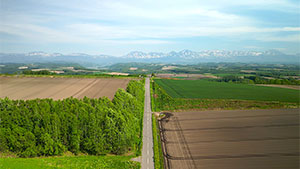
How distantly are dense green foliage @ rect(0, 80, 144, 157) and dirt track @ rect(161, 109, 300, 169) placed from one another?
9866mm

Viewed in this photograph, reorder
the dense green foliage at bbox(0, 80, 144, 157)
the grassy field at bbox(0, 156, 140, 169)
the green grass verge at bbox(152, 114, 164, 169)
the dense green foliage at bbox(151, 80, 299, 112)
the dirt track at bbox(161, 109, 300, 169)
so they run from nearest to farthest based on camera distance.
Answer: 1. the grassy field at bbox(0, 156, 140, 169)
2. the green grass verge at bbox(152, 114, 164, 169)
3. the dirt track at bbox(161, 109, 300, 169)
4. the dense green foliage at bbox(0, 80, 144, 157)
5. the dense green foliage at bbox(151, 80, 299, 112)

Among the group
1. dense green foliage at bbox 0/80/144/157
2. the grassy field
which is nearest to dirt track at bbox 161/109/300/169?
the grassy field

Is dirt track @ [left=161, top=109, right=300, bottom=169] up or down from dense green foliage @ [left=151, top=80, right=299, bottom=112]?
down

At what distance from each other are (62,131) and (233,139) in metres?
33.3

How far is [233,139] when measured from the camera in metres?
35.4

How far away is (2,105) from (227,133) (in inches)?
1830

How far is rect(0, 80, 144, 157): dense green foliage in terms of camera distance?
29156 mm

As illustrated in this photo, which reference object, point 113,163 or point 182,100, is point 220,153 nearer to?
point 113,163


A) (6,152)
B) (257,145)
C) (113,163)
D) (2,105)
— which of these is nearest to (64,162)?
(113,163)

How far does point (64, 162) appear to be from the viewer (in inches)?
1087

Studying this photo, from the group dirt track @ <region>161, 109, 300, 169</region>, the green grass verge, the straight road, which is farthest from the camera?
the straight road

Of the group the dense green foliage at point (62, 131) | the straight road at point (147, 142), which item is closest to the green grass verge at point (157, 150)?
the straight road at point (147, 142)

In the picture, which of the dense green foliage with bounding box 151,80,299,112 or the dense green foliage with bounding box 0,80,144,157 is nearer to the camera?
the dense green foliage with bounding box 0,80,144,157

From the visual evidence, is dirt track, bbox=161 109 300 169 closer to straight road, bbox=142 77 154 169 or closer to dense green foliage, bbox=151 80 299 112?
straight road, bbox=142 77 154 169
